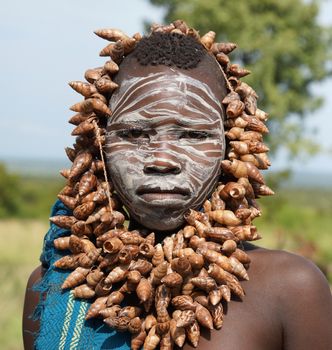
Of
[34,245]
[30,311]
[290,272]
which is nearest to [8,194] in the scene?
[34,245]

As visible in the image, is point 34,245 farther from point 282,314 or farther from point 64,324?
point 282,314

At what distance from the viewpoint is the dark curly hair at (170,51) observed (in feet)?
9.18

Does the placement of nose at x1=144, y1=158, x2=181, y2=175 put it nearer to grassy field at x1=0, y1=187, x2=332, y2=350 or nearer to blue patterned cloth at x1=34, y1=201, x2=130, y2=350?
blue patterned cloth at x1=34, y1=201, x2=130, y2=350

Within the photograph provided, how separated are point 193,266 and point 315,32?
21494 mm

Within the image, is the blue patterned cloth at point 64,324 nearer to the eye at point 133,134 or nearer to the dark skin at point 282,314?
the dark skin at point 282,314

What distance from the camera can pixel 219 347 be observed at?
2.54m

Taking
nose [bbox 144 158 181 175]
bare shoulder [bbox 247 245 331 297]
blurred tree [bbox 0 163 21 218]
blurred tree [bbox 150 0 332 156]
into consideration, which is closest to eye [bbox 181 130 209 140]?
nose [bbox 144 158 181 175]

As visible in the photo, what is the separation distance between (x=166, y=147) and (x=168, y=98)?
178mm

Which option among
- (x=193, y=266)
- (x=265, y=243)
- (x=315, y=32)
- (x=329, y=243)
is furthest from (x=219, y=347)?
(x=315, y=32)

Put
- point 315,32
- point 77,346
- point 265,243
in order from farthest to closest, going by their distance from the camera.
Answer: point 315,32 → point 265,243 → point 77,346

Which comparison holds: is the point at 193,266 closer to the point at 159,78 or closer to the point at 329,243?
the point at 159,78

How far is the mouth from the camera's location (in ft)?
8.80

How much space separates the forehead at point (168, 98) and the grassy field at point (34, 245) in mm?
5268

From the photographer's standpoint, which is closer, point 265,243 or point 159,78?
point 159,78
